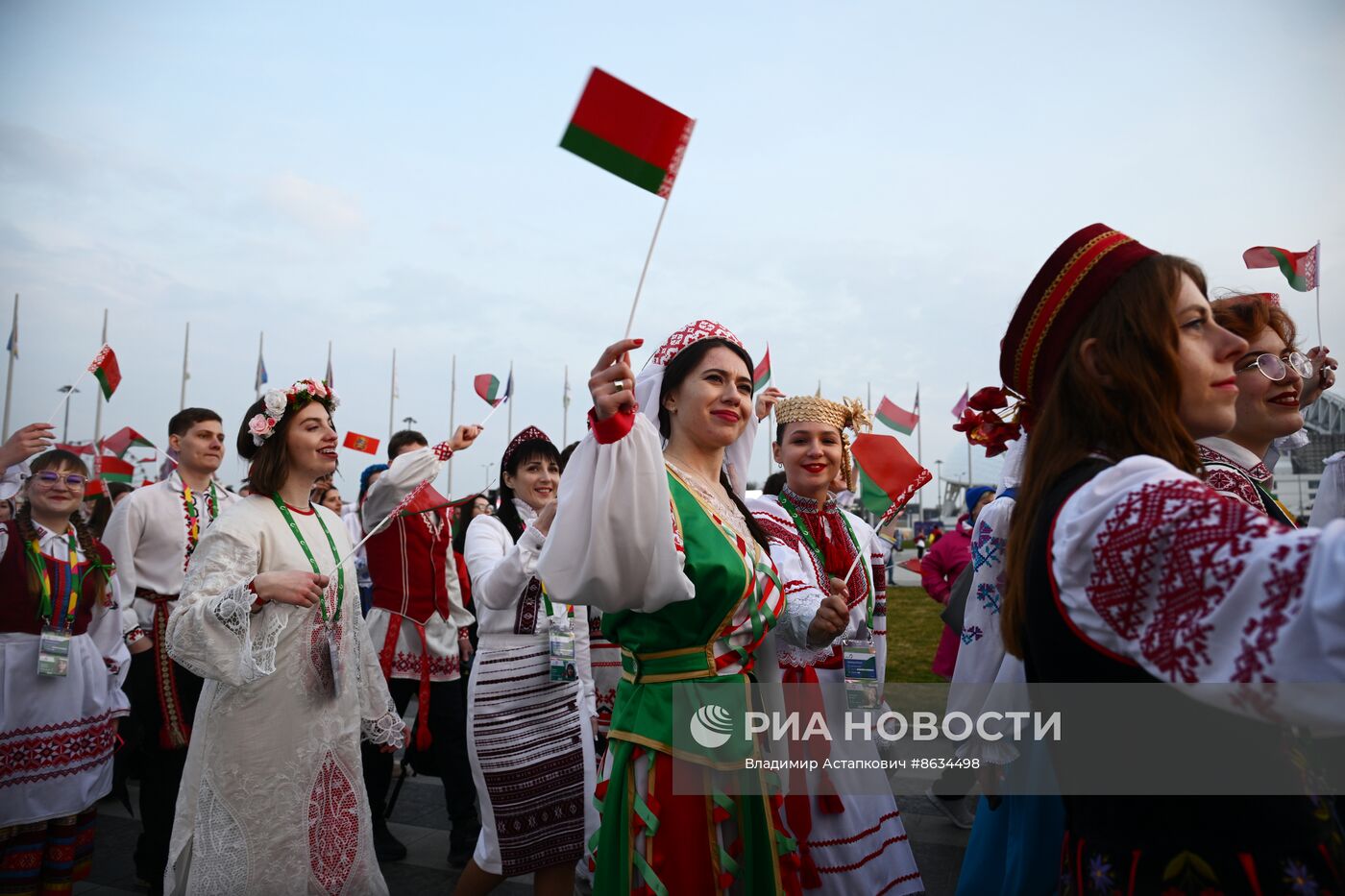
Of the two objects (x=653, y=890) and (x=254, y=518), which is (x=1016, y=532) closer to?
(x=653, y=890)

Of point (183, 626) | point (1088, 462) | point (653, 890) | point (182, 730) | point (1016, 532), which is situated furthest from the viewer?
point (182, 730)

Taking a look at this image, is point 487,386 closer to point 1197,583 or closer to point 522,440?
point 522,440

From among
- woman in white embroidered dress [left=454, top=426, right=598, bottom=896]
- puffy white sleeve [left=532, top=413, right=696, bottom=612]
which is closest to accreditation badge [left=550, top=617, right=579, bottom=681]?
woman in white embroidered dress [left=454, top=426, right=598, bottom=896]

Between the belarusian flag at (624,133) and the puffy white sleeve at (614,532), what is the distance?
746mm

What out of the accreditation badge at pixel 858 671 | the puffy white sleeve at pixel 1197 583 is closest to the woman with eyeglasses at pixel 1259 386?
the accreditation badge at pixel 858 671

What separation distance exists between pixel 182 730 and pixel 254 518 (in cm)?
180

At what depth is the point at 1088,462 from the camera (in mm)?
1363

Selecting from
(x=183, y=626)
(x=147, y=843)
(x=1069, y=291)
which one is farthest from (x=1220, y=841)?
Result: (x=147, y=843)

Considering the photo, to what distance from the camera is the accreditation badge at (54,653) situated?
3922 mm

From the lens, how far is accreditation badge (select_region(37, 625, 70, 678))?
154 inches

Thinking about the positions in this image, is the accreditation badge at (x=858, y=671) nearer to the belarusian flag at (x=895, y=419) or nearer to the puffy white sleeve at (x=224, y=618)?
the puffy white sleeve at (x=224, y=618)

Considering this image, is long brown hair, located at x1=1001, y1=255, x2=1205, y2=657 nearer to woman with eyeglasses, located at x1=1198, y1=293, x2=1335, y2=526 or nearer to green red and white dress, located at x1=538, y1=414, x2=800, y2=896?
green red and white dress, located at x1=538, y1=414, x2=800, y2=896

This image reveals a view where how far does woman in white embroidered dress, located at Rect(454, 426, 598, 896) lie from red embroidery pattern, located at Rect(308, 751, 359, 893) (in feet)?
1.83

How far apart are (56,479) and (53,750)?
1407mm
